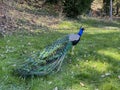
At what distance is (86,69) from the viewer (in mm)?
8172

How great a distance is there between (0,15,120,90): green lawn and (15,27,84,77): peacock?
0.16 meters

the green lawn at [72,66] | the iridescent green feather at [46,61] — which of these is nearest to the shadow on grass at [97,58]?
the green lawn at [72,66]

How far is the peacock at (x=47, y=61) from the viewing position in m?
6.94

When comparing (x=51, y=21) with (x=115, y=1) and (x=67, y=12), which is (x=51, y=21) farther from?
(x=115, y=1)

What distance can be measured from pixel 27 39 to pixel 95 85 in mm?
4232

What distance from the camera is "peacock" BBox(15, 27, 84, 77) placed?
694 centimetres

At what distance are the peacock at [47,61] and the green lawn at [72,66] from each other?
16cm

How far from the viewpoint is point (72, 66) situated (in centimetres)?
830

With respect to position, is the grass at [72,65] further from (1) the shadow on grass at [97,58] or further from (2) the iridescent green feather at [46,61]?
(2) the iridescent green feather at [46,61]

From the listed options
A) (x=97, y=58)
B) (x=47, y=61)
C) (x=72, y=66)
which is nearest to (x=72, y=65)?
(x=72, y=66)

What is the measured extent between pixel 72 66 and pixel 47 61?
1170 millimetres

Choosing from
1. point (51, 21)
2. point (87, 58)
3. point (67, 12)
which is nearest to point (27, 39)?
point (87, 58)

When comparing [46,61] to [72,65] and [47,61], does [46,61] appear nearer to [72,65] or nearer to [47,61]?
[47,61]

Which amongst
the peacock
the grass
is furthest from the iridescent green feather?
the grass
